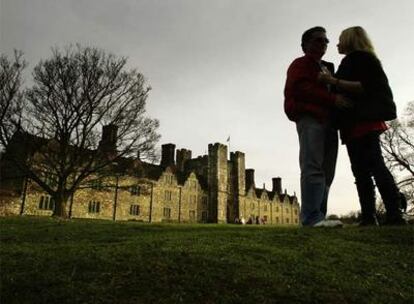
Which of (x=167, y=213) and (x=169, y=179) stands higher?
(x=169, y=179)

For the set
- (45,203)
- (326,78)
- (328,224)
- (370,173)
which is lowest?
(328,224)

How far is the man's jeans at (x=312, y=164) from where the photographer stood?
5.77 m

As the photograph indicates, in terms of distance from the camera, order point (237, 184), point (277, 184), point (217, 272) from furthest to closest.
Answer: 1. point (277, 184)
2. point (237, 184)
3. point (217, 272)

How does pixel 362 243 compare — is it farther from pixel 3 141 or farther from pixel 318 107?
pixel 3 141

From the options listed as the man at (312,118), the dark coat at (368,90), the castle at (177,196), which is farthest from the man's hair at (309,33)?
the castle at (177,196)

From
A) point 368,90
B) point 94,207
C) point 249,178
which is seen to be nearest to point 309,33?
point 368,90

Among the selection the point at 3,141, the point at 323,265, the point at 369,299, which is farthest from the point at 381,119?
the point at 3,141

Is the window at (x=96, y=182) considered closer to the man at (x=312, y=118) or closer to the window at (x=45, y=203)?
the window at (x=45, y=203)

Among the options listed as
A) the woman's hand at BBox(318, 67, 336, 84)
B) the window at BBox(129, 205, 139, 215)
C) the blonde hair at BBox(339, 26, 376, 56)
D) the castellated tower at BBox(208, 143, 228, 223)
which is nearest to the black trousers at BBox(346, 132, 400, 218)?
the woman's hand at BBox(318, 67, 336, 84)

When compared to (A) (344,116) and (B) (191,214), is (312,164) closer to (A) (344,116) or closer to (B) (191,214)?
(A) (344,116)

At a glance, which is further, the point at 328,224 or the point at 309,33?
the point at 309,33

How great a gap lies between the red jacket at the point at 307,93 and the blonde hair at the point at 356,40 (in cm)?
52

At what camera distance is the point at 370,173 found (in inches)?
228

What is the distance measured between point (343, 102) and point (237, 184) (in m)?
66.9
